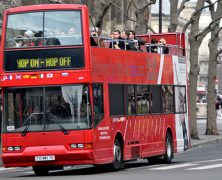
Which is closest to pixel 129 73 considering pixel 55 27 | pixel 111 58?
pixel 111 58

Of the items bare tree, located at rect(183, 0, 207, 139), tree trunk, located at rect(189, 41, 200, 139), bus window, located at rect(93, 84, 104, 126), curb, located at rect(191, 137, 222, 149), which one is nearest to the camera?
bus window, located at rect(93, 84, 104, 126)

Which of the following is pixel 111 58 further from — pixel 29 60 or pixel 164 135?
pixel 164 135

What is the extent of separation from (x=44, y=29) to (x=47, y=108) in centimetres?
192

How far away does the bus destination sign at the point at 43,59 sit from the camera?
23.8 meters

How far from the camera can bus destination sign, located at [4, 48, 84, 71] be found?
2375 cm

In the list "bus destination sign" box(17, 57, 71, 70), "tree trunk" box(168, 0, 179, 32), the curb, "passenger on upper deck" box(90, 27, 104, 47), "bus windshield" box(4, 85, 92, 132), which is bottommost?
the curb

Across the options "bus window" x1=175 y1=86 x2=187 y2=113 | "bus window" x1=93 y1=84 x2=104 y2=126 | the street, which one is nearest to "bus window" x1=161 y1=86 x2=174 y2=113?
"bus window" x1=175 y1=86 x2=187 y2=113

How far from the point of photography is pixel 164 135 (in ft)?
96.2

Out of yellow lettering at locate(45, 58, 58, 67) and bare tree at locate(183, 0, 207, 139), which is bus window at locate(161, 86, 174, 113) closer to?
yellow lettering at locate(45, 58, 58, 67)

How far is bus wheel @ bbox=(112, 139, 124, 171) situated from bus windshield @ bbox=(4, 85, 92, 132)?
1.78 m

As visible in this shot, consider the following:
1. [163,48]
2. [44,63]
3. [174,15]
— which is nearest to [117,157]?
[44,63]

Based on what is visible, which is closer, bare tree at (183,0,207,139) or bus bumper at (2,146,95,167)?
bus bumper at (2,146,95,167)

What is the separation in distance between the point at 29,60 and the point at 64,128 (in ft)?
A: 6.15

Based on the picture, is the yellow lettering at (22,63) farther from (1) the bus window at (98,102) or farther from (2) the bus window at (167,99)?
(2) the bus window at (167,99)
